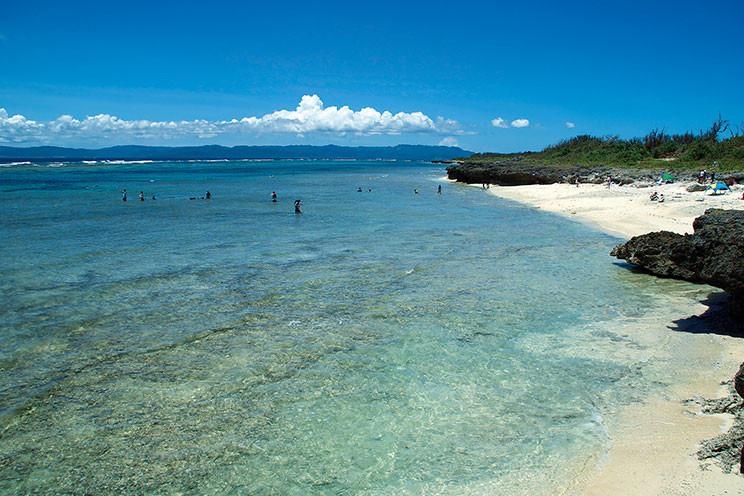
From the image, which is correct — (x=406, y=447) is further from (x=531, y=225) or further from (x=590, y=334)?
(x=531, y=225)

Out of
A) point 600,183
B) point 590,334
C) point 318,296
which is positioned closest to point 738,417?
point 590,334

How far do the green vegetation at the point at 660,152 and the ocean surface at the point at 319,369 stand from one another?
138ft

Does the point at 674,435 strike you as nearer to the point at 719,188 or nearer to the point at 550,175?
the point at 719,188

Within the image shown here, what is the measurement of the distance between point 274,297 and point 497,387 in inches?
327

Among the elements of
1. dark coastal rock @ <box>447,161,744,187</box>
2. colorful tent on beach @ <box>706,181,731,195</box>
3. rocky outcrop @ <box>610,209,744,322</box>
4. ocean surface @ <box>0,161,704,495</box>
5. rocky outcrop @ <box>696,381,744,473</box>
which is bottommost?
ocean surface @ <box>0,161,704,495</box>

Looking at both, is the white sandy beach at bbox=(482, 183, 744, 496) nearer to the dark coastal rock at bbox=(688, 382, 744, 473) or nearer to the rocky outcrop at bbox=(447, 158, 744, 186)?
the dark coastal rock at bbox=(688, 382, 744, 473)

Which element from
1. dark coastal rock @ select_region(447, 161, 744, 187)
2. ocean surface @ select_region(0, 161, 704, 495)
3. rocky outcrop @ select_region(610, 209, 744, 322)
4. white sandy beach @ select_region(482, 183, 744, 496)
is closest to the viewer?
white sandy beach @ select_region(482, 183, 744, 496)

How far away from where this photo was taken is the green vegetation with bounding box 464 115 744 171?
5278 cm

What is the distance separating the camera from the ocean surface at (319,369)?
6688 mm

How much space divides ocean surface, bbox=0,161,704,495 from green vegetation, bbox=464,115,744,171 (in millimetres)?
42110

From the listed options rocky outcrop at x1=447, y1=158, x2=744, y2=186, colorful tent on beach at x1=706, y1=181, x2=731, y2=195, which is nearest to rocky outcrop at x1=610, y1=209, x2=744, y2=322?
colorful tent on beach at x1=706, y1=181, x2=731, y2=195

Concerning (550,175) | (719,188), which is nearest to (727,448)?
(719,188)

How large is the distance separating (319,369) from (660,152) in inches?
3010

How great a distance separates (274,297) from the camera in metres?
15.0
